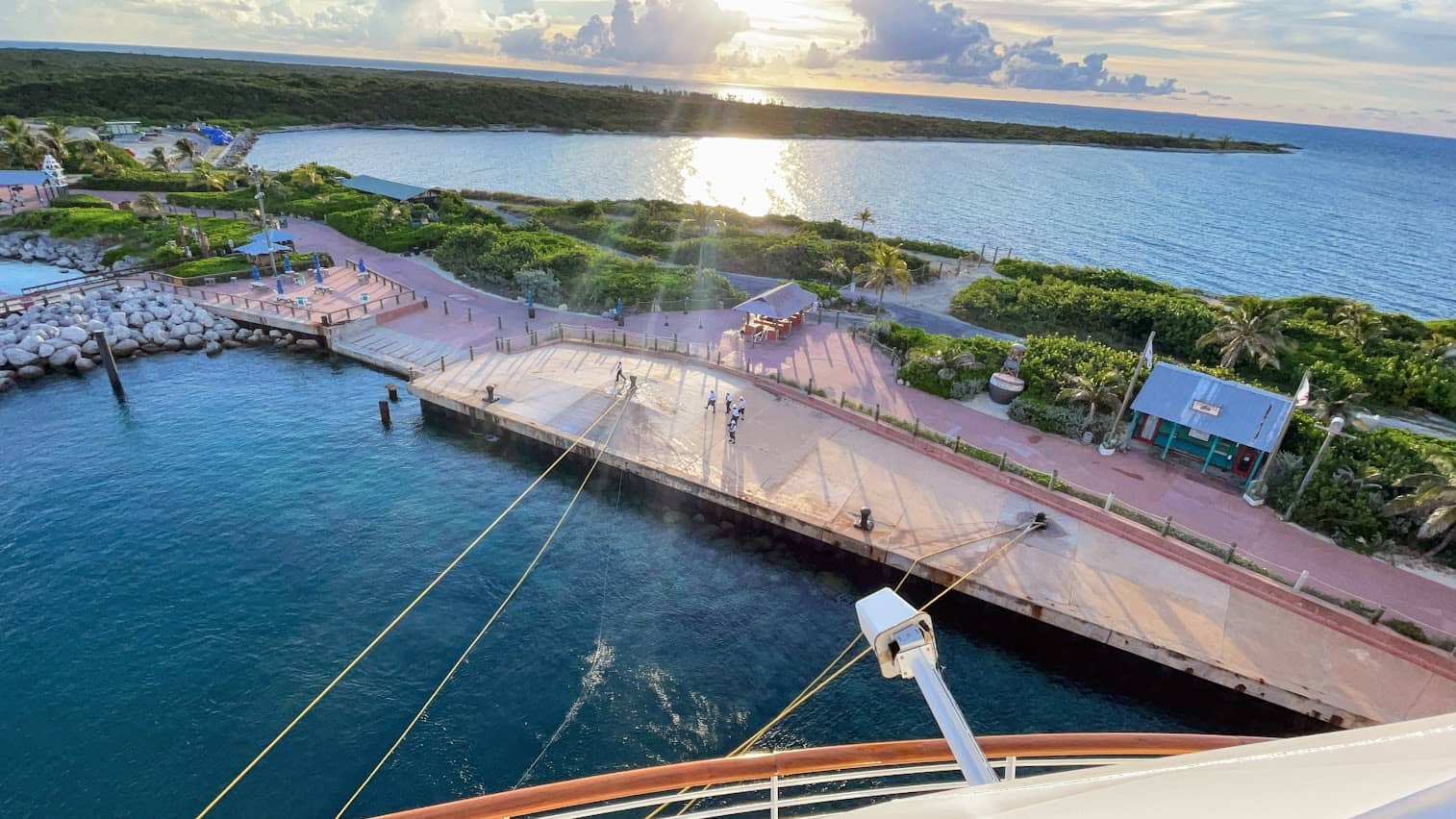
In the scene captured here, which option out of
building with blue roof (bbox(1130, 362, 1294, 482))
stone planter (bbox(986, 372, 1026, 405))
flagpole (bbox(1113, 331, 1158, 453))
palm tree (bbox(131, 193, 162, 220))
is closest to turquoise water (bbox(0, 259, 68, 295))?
palm tree (bbox(131, 193, 162, 220))

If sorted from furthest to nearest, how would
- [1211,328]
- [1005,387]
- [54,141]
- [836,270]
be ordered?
[54,141], [836,270], [1211,328], [1005,387]

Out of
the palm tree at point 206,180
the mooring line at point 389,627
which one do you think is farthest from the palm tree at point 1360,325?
the palm tree at point 206,180

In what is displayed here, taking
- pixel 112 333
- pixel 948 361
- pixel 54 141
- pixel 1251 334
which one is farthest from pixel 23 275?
pixel 1251 334

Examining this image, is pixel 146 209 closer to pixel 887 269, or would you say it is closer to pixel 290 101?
pixel 887 269

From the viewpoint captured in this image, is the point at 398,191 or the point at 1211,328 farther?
the point at 398,191

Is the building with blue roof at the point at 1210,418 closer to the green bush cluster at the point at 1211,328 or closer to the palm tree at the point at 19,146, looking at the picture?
the green bush cluster at the point at 1211,328

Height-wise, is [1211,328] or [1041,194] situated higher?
[1211,328]

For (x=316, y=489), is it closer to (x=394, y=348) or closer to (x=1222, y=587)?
(x=394, y=348)
